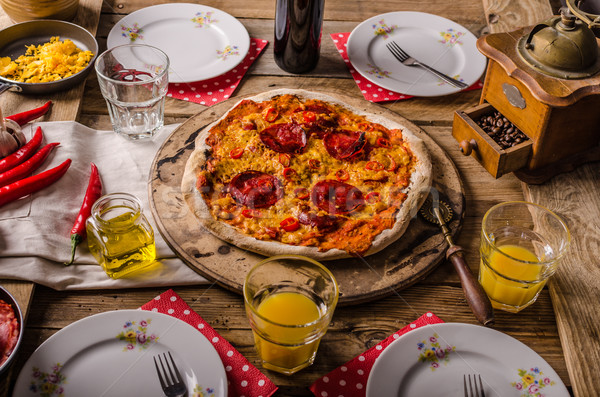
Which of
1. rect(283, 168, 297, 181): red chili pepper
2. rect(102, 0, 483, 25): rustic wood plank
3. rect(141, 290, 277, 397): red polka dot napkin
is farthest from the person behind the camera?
rect(102, 0, 483, 25): rustic wood plank

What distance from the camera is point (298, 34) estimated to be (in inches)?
121

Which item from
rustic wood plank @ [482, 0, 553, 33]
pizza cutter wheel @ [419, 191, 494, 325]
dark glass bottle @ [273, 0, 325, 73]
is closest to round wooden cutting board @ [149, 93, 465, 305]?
pizza cutter wheel @ [419, 191, 494, 325]

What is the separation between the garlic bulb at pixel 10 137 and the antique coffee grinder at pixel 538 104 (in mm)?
1943

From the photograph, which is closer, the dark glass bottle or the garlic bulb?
the garlic bulb

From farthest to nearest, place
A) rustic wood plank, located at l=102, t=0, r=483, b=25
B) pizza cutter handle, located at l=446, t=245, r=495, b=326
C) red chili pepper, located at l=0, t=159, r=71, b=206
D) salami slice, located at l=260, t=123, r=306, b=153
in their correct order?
rustic wood plank, located at l=102, t=0, r=483, b=25 < salami slice, located at l=260, t=123, r=306, b=153 < red chili pepper, located at l=0, t=159, r=71, b=206 < pizza cutter handle, located at l=446, t=245, r=495, b=326

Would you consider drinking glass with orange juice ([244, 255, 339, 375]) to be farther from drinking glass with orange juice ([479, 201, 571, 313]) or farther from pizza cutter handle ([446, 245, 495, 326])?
drinking glass with orange juice ([479, 201, 571, 313])

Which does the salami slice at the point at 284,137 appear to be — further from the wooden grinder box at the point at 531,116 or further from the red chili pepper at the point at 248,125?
the wooden grinder box at the point at 531,116

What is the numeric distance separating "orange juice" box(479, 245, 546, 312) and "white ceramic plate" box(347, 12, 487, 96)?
1197 mm

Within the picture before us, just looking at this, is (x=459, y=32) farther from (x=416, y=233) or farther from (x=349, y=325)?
(x=349, y=325)

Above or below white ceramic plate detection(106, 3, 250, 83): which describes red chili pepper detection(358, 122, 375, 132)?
above

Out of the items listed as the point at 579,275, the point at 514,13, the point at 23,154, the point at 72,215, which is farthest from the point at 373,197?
the point at 514,13

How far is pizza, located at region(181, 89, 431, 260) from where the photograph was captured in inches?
91.7

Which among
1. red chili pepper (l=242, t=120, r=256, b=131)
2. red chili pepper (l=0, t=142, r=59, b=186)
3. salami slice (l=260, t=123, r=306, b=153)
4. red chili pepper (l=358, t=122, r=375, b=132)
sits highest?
red chili pepper (l=358, t=122, r=375, b=132)

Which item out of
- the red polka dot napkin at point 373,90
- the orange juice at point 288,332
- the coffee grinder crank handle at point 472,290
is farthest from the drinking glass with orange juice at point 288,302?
the red polka dot napkin at point 373,90
